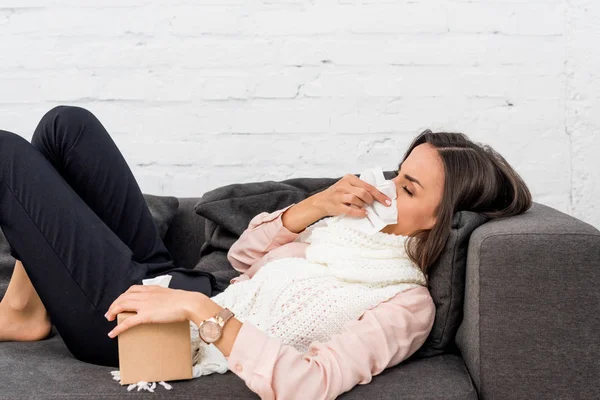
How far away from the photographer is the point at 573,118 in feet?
8.41

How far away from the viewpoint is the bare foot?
175 centimetres

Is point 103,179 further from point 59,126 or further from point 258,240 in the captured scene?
point 258,240

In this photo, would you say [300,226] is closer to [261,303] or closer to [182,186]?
[261,303]

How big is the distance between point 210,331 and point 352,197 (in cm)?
52

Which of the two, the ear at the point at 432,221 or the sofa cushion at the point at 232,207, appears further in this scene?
the sofa cushion at the point at 232,207

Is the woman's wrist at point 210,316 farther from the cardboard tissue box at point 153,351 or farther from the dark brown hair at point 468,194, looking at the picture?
the dark brown hair at point 468,194

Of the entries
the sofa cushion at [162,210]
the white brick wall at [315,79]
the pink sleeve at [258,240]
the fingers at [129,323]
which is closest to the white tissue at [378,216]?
the pink sleeve at [258,240]

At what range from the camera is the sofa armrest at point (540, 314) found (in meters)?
1.44

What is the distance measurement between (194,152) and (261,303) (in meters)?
1.09

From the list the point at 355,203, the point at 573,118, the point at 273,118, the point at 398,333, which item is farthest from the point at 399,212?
the point at 573,118

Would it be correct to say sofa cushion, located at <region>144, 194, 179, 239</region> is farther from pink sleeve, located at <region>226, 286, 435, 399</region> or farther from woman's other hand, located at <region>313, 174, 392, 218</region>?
pink sleeve, located at <region>226, 286, 435, 399</region>

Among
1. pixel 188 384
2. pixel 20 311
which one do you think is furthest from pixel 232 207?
pixel 188 384

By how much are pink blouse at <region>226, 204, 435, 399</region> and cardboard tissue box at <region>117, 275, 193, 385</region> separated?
11 cm

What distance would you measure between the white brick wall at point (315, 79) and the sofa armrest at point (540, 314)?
3.83ft
